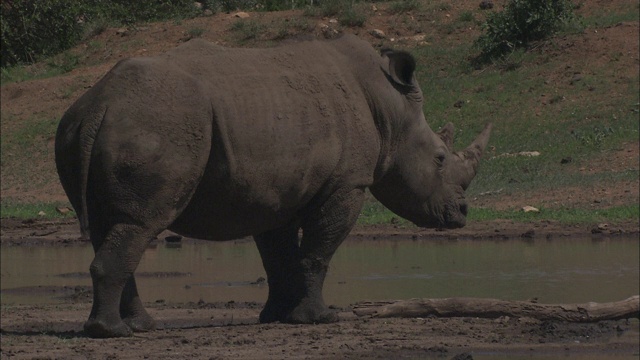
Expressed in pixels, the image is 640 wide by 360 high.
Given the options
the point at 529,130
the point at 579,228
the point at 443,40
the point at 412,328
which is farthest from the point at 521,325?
the point at 443,40

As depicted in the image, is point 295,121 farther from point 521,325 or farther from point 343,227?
point 521,325

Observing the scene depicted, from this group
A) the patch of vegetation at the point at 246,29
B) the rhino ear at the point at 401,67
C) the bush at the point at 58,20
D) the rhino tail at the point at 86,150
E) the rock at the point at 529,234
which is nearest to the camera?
the rhino tail at the point at 86,150

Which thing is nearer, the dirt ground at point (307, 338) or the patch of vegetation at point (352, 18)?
the dirt ground at point (307, 338)

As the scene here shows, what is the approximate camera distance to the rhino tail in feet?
32.1

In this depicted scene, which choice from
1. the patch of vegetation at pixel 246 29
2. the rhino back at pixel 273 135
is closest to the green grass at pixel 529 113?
the patch of vegetation at pixel 246 29

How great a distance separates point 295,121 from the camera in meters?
10.6

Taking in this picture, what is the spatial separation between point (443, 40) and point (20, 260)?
45.8ft

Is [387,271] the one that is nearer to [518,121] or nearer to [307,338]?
[307,338]

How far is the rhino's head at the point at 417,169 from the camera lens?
38.0 feet

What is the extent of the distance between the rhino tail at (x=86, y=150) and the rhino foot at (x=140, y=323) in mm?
922

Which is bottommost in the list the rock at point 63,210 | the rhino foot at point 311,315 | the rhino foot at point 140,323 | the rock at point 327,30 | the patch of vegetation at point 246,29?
the patch of vegetation at point 246,29

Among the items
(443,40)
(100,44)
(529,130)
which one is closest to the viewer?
(529,130)

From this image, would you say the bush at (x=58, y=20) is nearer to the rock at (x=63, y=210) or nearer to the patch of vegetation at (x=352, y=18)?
the rock at (x=63, y=210)

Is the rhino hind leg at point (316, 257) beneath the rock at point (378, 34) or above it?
above
